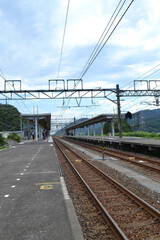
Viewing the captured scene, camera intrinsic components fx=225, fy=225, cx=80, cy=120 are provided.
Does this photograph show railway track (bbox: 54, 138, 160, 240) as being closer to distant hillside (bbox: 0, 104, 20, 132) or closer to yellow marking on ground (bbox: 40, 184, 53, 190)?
yellow marking on ground (bbox: 40, 184, 53, 190)

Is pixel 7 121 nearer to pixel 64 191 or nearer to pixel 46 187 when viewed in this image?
pixel 46 187

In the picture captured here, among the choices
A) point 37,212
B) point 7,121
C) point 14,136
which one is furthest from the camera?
point 7,121

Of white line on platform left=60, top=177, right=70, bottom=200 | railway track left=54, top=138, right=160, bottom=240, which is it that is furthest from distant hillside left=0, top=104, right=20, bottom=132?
railway track left=54, top=138, right=160, bottom=240

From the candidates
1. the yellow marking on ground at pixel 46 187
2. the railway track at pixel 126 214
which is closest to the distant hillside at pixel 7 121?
the yellow marking on ground at pixel 46 187

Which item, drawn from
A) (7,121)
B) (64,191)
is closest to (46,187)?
(64,191)

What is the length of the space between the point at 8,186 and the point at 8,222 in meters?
3.80

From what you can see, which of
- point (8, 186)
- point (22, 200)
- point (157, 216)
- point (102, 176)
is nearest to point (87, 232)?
point (157, 216)

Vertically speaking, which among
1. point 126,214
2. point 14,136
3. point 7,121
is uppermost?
point 7,121

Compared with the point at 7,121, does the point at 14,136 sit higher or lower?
lower

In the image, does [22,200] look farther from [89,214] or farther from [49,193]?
[89,214]

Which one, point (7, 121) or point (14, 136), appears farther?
point (7, 121)

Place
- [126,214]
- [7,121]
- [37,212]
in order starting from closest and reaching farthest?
1. [126,214]
2. [37,212]
3. [7,121]

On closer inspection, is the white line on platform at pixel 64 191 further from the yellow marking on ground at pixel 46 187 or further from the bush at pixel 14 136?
the bush at pixel 14 136

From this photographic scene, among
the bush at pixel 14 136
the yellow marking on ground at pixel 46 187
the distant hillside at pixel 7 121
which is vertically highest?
the distant hillside at pixel 7 121
